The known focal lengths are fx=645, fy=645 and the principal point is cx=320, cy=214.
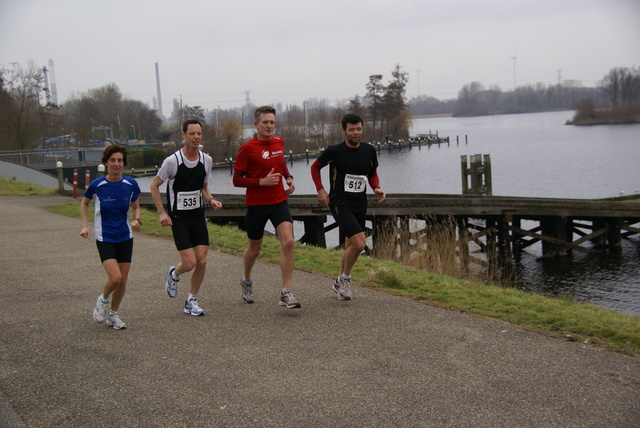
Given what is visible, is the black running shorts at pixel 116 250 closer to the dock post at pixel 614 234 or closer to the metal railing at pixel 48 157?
the dock post at pixel 614 234

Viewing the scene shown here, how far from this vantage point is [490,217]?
886 inches

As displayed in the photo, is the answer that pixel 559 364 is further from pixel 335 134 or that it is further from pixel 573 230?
pixel 335 134

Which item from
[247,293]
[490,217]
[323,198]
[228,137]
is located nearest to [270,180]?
[323,198]

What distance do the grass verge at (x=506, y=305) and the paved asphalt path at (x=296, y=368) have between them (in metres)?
0.27

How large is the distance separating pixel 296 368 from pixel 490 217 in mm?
18368

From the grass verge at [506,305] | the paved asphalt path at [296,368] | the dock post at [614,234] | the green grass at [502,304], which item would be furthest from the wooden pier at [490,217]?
the paved asphalt path at [296,368]

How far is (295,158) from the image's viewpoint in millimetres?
85875

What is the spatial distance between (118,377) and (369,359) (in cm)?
204

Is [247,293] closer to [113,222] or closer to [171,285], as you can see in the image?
[171,285]

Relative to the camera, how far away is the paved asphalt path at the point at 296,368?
437 centimetres

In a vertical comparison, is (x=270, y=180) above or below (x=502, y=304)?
above

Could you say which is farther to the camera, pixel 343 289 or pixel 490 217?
pixel 490 217

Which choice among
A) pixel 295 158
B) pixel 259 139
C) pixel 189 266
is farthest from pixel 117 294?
pixel 295 158

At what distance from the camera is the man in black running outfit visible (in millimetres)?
7441
